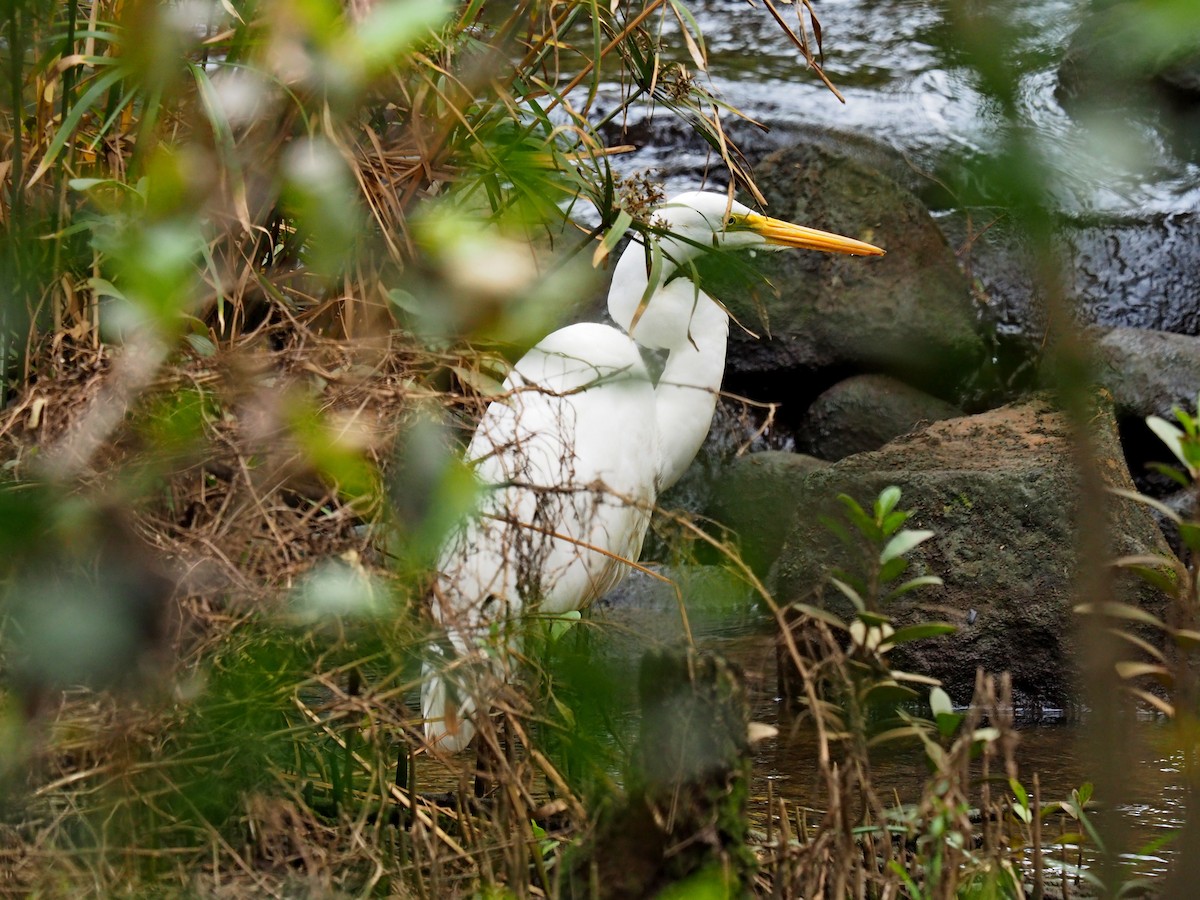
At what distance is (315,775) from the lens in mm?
2240

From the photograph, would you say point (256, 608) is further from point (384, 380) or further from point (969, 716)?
point (969, 716)

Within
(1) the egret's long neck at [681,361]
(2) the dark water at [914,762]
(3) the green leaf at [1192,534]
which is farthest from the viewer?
(1) the egret's long neck at [681,361]

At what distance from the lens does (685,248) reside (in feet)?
9.45

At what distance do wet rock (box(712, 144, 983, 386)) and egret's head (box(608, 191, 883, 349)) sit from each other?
6.05 ft

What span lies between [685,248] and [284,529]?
1541mm

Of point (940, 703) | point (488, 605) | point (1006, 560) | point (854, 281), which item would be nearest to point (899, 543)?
point (940, 703)

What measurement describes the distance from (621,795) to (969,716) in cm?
38

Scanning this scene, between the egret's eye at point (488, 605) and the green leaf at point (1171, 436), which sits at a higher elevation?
the green leaf at point (1171, 436)

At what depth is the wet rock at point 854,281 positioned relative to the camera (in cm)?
527

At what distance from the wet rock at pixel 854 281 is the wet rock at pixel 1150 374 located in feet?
1.82

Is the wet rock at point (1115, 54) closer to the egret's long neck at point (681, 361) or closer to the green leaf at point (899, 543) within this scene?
the green leaf at point (899, 543)

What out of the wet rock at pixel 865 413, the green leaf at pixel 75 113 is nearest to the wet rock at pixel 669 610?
the green leaf at pixel 75 113

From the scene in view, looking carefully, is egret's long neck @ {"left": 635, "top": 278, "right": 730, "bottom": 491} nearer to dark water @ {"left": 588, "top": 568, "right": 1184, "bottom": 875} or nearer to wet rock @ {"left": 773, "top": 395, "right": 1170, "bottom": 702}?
dark water @ {"left": 588, "top": 568, "right": 1184, "bottom": 875}

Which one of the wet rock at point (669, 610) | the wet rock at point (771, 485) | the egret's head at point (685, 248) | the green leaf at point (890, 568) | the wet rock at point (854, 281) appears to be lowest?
the wet rock at point (669, 610)
